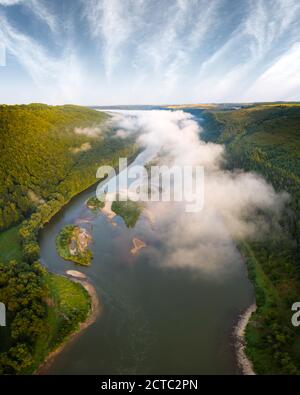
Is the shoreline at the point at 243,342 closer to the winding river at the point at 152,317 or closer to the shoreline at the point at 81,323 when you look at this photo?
the winding river at the point at 152,317

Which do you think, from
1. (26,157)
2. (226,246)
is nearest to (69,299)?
(226,246)

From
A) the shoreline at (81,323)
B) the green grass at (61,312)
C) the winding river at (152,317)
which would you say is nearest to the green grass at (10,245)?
the winding river at (152,317)

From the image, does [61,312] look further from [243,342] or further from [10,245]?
[243,342]

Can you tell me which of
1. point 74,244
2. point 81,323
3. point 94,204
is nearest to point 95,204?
point 94,204

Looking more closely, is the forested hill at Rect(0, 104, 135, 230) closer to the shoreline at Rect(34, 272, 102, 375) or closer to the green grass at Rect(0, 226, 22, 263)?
the green grass at Rect(0, 226, 22, 263)
